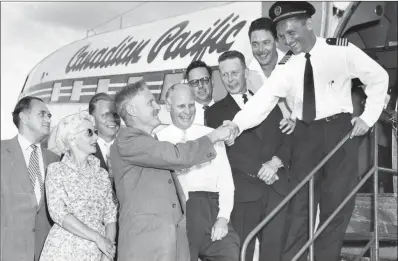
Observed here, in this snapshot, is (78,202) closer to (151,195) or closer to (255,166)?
(151,195)

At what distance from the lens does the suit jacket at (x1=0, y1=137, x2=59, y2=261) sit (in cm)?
354

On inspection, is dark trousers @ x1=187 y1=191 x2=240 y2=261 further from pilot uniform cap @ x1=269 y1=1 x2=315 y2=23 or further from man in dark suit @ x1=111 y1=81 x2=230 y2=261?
pilot uniform cap @ x1=269 y1=1 x2=315 y2=23

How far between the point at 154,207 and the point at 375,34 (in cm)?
476

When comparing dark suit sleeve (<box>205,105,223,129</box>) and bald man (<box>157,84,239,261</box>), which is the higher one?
dark suit sleeve (<box>205,105,223,129</box>)

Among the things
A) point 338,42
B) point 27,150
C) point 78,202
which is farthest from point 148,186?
point 338,42

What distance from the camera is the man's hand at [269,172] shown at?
3.55 meters

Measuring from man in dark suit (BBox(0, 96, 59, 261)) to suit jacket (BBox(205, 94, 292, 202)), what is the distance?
1.42 meters

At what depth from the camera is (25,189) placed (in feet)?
12.0

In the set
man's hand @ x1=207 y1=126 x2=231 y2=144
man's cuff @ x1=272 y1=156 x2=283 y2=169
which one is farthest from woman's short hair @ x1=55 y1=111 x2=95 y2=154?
man's cuff @ x1=272 y1=156 x2=283 y2=169

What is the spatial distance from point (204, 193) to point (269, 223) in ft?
2.21

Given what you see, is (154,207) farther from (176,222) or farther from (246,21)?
(246,21)

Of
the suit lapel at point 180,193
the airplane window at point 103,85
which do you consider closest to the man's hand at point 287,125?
the suit lapel at point 180,193

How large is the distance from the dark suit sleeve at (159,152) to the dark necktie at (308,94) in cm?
97

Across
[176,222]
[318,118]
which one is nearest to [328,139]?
[318,118]
